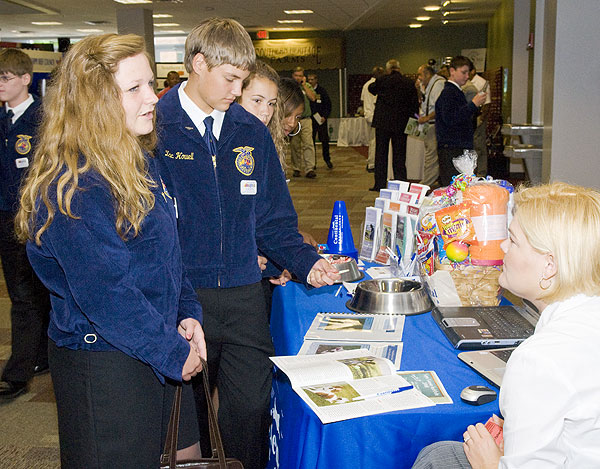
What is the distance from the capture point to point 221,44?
6.55 ft

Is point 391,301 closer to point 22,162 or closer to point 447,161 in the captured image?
point 22,162

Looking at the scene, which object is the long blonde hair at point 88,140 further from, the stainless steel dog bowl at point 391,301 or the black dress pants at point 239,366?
the stainless steel dog bowl at point 391,301

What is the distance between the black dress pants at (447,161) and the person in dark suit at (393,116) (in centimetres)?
163

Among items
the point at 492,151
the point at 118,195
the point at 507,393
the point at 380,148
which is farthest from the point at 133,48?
the point at 492,151

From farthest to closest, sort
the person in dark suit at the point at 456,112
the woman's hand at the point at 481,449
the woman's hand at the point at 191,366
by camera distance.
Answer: the person in dark suit at the point at 456,112 → the woman's hand at the point at 191,366 → the woman's hand at the point at 481,449

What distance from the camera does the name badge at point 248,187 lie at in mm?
2105

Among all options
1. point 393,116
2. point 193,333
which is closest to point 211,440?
point 193,333

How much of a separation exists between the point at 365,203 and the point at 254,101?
19.8 feet

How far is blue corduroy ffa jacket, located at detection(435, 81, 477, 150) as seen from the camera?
7094 millimetres

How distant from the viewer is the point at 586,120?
495 centimetres

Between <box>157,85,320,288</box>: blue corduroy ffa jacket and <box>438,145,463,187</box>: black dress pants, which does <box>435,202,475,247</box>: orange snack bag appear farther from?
<box>438,145,463,187</box>: black dress pants

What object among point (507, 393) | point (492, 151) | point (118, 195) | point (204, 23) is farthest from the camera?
point (492, 151)

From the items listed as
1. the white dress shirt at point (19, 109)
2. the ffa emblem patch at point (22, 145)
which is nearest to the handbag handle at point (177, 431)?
the ffa emblem patch at point (22, 145)

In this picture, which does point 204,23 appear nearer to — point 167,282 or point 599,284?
point 167,282
